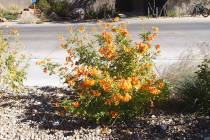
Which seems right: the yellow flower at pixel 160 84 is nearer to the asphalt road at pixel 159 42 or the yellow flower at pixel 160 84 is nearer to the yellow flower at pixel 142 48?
the yellow flower at pixel 142 48

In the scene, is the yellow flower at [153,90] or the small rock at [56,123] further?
the small rock at [56,123]

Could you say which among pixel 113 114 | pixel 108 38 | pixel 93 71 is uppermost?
pixel 108 38

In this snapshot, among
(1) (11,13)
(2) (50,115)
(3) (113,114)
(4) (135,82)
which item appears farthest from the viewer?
(1) (11,13)

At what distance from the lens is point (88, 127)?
6.00 meters

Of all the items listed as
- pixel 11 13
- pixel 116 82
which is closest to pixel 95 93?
pixel 116 82

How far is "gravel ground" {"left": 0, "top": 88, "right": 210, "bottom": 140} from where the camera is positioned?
577cm

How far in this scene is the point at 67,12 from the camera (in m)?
→ 26.8

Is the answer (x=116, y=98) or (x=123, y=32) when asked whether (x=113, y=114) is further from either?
(x=123, y=32)

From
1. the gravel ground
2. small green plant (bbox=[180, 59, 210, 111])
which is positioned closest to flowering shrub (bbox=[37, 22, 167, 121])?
the gravel ground

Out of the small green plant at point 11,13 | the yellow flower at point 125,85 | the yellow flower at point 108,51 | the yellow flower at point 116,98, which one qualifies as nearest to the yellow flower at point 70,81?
the yellow flower at point 108,51

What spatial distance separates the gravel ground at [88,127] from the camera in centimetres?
577

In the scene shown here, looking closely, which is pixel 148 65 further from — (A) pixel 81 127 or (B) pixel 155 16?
(B) pixel 155 16

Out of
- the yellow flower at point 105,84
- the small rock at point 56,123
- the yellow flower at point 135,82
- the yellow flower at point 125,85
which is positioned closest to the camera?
the yellow flower at point 125,85

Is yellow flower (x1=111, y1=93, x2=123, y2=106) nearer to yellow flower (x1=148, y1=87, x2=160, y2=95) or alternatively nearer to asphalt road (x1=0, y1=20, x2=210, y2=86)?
yellow flower (x1=148, y1=87, x2=160, y2=95)
